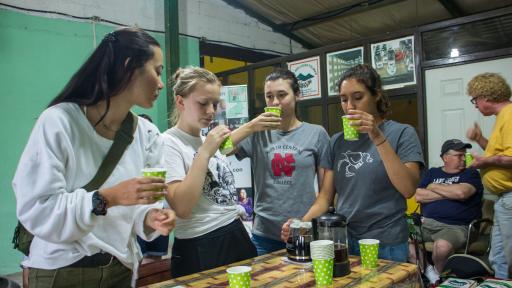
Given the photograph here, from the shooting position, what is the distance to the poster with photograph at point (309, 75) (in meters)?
4.75

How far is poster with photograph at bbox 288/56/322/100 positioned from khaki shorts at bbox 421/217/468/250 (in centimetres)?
189

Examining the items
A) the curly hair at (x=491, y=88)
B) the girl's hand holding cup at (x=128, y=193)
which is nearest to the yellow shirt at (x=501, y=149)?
the curly hair at (x=491, y=88)

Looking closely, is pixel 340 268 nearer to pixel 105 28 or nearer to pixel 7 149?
pixel 7 149

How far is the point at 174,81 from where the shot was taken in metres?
1.96

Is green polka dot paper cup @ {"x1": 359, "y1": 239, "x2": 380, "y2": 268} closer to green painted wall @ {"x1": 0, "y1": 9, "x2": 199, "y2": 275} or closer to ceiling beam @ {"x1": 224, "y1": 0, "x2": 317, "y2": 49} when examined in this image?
green painted wall @ {"x1": 0, "y1": 9, "x2": 199, "y2": 275}

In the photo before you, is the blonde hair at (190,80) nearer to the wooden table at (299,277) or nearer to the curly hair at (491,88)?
the wooden table at (299,277)

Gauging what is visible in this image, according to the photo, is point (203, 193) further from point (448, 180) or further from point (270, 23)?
point (270, 23)

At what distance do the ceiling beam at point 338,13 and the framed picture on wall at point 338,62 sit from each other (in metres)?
1.24

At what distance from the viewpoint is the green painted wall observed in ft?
11.8

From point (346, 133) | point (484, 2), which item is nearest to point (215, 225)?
point (346, 133)

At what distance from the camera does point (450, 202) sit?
379 centimetres

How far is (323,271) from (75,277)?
78 cm

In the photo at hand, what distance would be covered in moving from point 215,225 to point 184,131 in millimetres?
455

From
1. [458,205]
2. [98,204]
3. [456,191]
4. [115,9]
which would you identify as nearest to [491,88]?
[456,191]
